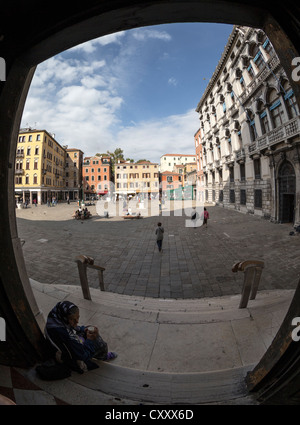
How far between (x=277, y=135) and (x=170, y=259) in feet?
40.8

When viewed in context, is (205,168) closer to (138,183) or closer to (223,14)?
(138,183)

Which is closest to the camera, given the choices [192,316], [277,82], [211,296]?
[192,316]

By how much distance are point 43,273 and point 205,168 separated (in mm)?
31017

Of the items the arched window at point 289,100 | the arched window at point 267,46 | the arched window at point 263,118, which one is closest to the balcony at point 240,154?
the arched window at point 263,118

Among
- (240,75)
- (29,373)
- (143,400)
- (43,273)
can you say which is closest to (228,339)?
(143,400)

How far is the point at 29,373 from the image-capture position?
177 cm

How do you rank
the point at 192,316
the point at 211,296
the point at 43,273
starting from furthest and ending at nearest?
the point at 43,273, the point at 211,296, the point at 192,316

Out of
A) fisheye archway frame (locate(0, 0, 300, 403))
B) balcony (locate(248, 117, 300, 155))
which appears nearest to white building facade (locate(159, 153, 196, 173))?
balcony (locate(248, 117, 300, 155))

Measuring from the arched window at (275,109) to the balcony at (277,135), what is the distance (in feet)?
3.20

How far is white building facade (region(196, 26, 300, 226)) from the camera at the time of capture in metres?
11.9

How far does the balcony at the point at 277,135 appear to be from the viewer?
10.8 metres

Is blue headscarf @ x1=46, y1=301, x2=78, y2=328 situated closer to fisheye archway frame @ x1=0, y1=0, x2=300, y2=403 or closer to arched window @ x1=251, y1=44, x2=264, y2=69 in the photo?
fisheye archway frame @ x1=0, y1=0, x2=300, y2=403

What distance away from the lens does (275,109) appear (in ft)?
43.4

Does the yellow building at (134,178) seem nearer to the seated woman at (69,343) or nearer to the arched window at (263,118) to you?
the arched window at (263,118)
